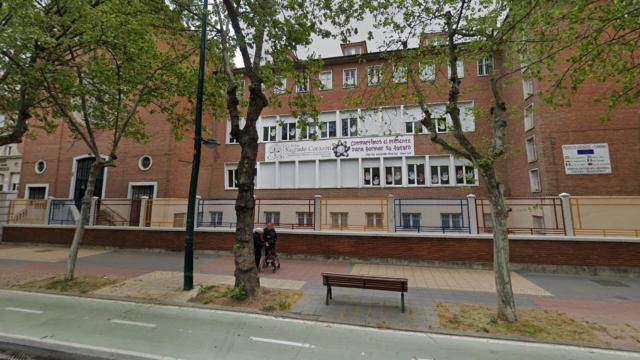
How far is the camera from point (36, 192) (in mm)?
22953

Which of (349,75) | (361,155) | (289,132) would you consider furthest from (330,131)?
(349,75)

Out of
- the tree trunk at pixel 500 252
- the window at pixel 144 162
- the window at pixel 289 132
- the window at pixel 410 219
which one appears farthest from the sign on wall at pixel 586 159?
the window at pixel 144 162

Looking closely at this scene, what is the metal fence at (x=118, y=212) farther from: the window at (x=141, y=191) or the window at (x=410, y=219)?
the window at (x=410, y=219)

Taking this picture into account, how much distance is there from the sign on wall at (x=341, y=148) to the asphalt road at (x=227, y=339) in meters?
14.3

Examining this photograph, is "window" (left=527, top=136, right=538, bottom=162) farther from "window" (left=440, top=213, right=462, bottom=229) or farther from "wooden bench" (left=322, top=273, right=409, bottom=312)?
"wooden bench" (left=322, top=273, right=409, bottom=312)

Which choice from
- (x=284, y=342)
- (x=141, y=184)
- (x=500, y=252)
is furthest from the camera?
(x=141, y=184)

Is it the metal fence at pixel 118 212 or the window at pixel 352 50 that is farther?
the window at pixel 352 50

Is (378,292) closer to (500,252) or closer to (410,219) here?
(500,252)

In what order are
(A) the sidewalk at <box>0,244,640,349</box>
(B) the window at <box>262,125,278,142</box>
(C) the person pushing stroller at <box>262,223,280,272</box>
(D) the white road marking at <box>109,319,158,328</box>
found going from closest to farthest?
(D) the white road marking at <box>109,319,158,328</box>
(A) the sidewalk at <box>0,244,640,349</box>
(C) the person pushing stroller at <box>262,223,280,272</box>
(B) the window at <box>262,125,278,142</box>

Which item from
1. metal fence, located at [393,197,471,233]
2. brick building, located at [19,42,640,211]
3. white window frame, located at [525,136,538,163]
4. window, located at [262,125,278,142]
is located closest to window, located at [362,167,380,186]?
brick building, located at [19,42,640,211]

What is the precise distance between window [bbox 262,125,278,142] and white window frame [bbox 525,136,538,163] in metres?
16.2

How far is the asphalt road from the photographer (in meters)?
4.46

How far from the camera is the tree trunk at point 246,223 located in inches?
271

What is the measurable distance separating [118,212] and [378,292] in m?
15.4
